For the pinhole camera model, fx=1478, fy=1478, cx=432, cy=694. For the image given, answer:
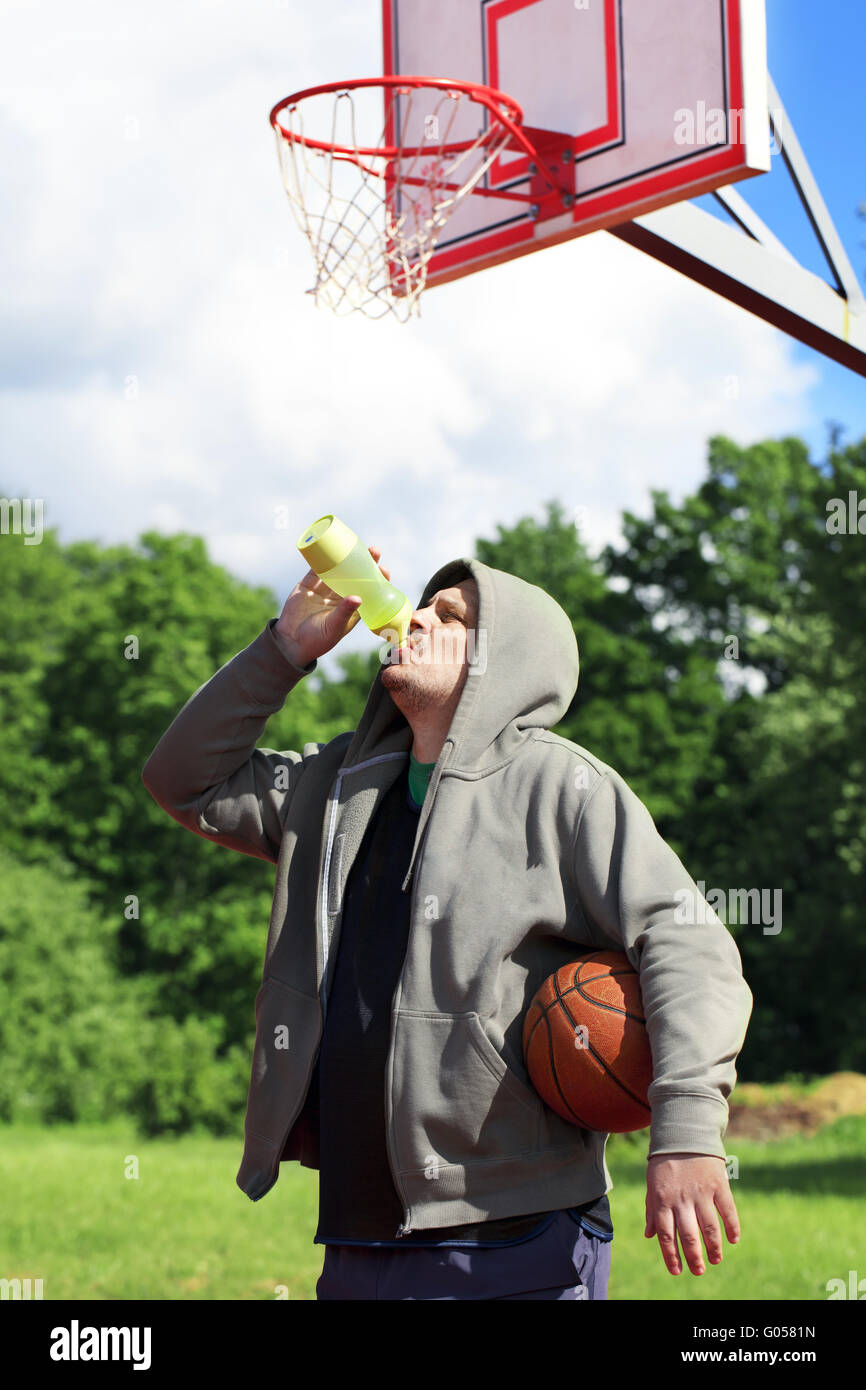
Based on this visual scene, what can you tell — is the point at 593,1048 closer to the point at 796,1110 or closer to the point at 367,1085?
the point at 367,1085

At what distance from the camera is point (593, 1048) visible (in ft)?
11.2

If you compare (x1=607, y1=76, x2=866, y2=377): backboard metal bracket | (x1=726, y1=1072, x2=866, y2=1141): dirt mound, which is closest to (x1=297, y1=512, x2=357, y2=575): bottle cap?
(x1=607, y1=76, x2=866, y2=377): backboard metal bracket

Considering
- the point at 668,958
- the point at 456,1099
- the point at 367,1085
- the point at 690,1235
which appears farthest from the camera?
the point at 367,1085

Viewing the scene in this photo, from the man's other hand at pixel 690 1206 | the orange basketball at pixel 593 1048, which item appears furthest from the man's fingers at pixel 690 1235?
the orange basketball at pixel 593 1048

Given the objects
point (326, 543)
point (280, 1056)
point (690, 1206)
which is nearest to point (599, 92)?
point (326, 543)

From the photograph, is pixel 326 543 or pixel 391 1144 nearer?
pixel 391 1144

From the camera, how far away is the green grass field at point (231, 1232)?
9.34 meters

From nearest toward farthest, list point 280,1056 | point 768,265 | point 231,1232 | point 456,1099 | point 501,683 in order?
point 456,1099 < point 280,1056 < point 501,683 < point 768,265 < point 231,1232

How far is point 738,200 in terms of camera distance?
19.7 feet

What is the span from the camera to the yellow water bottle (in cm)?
402

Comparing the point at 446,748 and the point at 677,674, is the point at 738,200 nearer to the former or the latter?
the point at 446,748

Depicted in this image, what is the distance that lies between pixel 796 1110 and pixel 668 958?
21.1m
